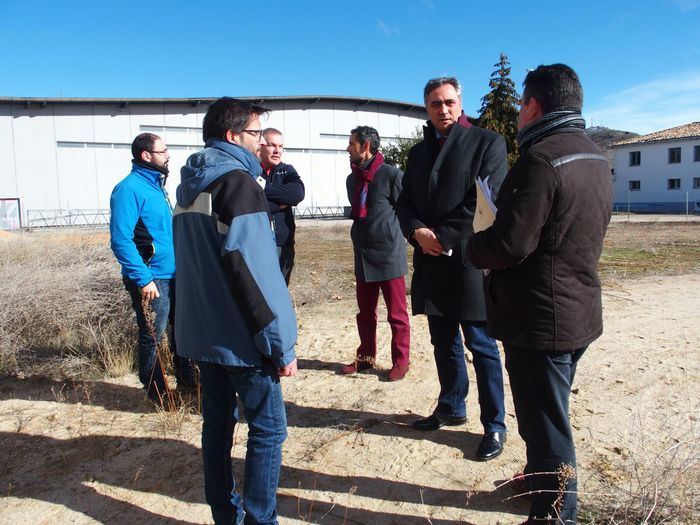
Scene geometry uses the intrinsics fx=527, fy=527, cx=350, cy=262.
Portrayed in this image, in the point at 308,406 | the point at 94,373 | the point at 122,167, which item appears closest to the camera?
the point at 308,406

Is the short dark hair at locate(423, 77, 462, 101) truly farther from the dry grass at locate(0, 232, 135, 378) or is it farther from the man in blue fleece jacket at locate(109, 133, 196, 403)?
the dry grass at locate(0, 232, 135, 378)

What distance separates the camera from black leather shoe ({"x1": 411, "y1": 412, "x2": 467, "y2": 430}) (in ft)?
11.9

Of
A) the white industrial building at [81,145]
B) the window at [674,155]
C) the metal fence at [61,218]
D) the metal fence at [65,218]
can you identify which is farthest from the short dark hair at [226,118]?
the window at [674,155]

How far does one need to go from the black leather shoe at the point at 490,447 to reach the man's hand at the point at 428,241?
45.8 inches

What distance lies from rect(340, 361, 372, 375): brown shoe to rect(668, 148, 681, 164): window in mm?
50428

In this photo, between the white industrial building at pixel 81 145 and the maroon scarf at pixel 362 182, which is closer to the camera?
the maroon scarf at pixel 362 182

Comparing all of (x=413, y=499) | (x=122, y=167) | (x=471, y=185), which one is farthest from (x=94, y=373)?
(x=122, y=167)

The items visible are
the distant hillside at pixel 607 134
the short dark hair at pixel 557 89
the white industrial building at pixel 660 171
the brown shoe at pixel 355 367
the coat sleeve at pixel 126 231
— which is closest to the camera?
the short dark hair at pixel 557 89

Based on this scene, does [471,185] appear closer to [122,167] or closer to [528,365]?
[528,365]

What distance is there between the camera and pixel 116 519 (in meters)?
2.82

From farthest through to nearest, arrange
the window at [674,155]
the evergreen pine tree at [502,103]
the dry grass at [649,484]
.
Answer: the window at [674,155], the evergreen pine tree at [502,103], the dry grass at [649,484]

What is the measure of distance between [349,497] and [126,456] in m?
1.57

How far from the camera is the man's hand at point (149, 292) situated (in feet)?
12.7

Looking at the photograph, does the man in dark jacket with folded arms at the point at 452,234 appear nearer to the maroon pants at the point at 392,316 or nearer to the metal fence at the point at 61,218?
the maroon pants at the point at 392,316
